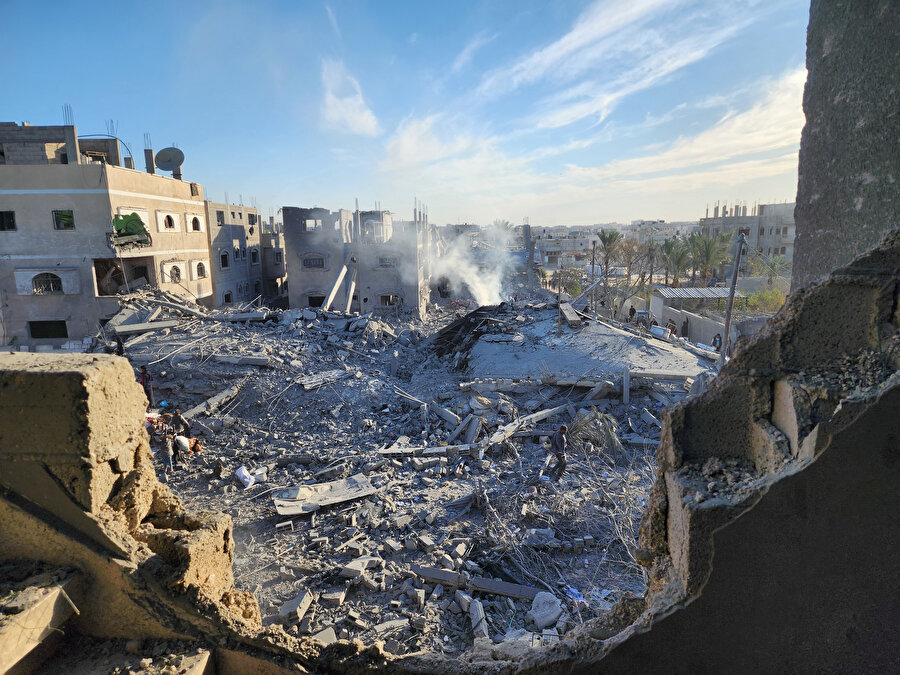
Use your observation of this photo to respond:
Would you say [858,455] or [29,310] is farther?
[29,310]

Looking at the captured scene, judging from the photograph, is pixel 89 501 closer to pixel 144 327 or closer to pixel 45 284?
pixel 144 327

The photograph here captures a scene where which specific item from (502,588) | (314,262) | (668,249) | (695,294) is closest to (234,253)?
(314,262)

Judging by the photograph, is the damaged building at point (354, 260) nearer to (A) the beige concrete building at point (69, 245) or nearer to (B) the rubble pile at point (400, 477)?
(A) the beige concrete building at point (69, 245)

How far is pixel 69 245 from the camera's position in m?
20.8

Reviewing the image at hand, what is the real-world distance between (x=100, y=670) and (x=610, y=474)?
827 centimetres

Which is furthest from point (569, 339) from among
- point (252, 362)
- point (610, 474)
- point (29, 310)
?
point (29, 310)

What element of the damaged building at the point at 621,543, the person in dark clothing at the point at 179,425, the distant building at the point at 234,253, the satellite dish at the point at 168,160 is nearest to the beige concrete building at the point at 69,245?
the satellite dish at the point at 168,160

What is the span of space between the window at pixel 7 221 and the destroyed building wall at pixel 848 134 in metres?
26.9

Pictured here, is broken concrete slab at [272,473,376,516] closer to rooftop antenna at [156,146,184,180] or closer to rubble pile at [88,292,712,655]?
rubble pile at [88,292,712,655]

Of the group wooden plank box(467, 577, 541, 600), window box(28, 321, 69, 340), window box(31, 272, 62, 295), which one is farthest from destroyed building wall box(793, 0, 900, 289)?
window box(28, 321, 69, 340)

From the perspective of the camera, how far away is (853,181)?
4094 mm

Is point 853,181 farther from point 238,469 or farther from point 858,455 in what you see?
point 238,469

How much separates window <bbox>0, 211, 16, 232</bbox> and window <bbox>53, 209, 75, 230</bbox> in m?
1.59

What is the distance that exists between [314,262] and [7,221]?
1332 cm
